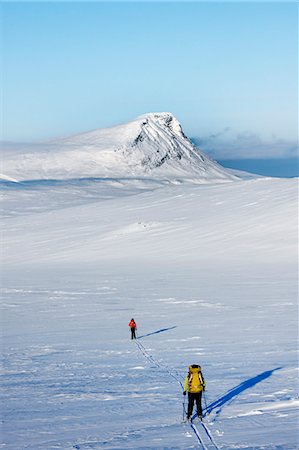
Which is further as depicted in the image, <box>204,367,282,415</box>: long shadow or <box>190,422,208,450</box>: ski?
<box>204,367,282,415</box>: long shadow

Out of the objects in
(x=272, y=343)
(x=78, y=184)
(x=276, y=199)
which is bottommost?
(x=272, y=343)

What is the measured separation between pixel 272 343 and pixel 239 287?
15179 millimetres

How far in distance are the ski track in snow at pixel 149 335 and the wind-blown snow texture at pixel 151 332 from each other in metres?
0.05

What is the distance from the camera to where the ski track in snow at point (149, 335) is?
11.1 meters

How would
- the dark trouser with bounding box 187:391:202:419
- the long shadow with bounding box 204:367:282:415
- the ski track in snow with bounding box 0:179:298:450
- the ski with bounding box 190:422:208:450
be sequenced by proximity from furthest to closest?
the long shadow with bounding box 204:367:282:415 → the dark trouser with bounding box 187:391:202:419 → the ski track in snow with bounding box 0:179:298:450 → the ski with bounding box 190:422:208:450

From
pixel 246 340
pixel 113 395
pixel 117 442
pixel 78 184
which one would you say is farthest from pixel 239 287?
pixel 78 184

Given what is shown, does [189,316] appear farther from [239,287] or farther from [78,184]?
[78,184]

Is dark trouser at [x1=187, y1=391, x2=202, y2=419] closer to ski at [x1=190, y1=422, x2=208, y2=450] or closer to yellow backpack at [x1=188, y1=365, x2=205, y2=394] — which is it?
yellow backpack at [x1=188, y1=365, x2=205, y2=394]

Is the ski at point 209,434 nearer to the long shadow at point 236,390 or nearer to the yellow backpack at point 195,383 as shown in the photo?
the yellow backpack at point 195,383

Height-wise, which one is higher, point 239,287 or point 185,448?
point 239,287

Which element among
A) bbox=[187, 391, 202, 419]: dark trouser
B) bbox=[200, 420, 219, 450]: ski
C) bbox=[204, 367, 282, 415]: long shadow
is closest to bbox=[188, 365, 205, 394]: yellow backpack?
bbox=[187, 391, 202, 419]: dark trouser

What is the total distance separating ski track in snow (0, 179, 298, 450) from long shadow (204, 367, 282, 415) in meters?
Answer: 0.08

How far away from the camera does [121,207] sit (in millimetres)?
85875

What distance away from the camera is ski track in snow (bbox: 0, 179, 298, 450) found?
11.1 m
